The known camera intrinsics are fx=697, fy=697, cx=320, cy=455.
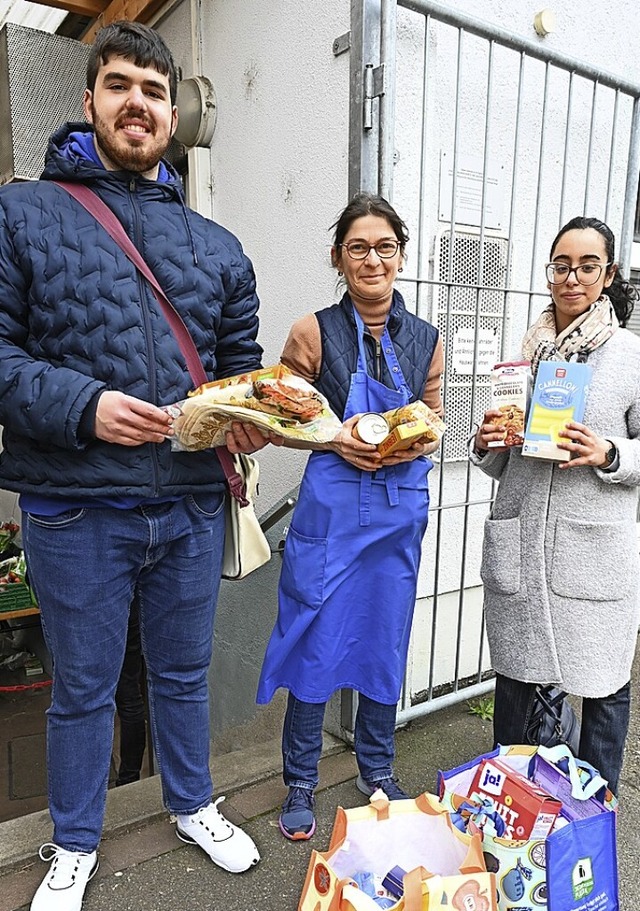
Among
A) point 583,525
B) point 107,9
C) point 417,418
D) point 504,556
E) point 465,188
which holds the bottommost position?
point 504,556

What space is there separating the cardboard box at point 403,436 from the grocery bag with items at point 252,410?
21 centimetres

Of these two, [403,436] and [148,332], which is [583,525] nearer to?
[403,436]

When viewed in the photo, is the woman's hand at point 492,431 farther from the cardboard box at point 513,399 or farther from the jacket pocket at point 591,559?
the jacket pocket at point 591,559

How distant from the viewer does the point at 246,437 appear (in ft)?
5.79

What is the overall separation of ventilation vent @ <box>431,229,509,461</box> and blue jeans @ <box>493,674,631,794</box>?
1.08 metres

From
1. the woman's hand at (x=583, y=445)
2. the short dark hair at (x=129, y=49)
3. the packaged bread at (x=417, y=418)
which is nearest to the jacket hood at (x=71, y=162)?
the short dark hair at (x=129, y=49)

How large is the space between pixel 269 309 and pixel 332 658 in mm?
1844

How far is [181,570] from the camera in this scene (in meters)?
1.89

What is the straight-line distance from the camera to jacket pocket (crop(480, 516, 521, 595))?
6.79ft

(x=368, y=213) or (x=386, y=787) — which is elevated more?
(x=368, y=213)

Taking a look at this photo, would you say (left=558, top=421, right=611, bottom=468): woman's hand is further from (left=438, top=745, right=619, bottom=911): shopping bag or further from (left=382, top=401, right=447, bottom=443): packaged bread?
(left=438, top=745, right=619, bottom=911): shopping bag

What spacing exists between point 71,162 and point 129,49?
0.30 m

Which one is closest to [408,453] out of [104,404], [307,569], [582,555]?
[307,569]

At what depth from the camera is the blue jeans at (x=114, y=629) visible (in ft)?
5.70
